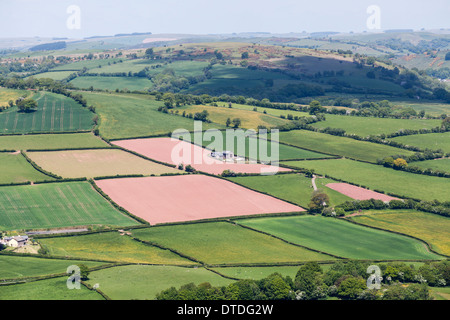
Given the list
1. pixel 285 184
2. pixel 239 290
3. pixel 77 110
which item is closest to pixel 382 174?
pixel 285 184

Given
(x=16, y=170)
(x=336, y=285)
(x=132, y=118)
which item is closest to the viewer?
(x=336, y=285)

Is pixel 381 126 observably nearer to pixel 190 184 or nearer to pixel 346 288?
pixel 190 184

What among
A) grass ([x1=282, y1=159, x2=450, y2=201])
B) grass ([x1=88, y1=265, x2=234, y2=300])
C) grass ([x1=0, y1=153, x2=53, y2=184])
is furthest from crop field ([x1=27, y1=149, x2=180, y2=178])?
grass ([x1=88, y1=265, x2=234, y2=300])

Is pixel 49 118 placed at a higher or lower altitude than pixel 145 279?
higher

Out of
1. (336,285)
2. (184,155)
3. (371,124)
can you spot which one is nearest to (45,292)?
(336,285)

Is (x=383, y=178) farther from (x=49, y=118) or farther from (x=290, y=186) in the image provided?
(x=49, y=118)

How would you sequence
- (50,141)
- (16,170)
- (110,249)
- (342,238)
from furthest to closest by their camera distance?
(50,141)
(16,170)
(342,238)
(110,249)
